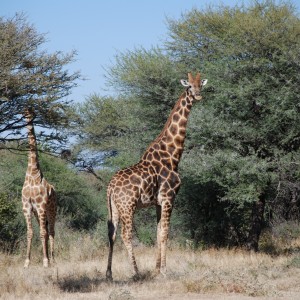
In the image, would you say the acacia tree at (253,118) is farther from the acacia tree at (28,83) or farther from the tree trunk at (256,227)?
the acacia tree at (28,83)

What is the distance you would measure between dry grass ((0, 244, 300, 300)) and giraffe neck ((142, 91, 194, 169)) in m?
2.34

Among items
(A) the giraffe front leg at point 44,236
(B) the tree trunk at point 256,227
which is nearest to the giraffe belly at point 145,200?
(A) the giraffe front leg at point 44,236

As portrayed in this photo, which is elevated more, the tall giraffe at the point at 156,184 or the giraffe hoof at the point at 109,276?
the tall giraffe at the point at 156,184

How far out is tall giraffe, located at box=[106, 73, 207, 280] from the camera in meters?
14.1

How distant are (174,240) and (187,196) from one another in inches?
52.7

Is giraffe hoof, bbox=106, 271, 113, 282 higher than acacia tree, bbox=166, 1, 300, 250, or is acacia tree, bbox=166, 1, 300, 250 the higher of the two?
acacia tree, bbox=166, 1, 300, 250

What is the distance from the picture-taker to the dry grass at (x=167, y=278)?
12188 mm

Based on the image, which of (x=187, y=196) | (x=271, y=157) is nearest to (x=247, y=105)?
(x=271, y=157)

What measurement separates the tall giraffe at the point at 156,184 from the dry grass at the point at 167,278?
781 millimetres

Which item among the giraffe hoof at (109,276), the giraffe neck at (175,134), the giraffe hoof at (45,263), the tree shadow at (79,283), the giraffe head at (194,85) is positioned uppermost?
the giraffe head at (194,85)

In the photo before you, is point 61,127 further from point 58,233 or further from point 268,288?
point 58,233

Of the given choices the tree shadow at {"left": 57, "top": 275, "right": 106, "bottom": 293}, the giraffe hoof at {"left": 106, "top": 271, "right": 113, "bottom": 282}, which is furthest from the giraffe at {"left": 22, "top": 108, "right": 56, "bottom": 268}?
the giraffe hoof at {"left": 106, "top": 271, "right": 113, "bottom": 282}

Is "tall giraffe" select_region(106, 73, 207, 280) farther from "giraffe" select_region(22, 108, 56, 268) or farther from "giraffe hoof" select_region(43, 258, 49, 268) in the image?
"giraffe" select_region(22, 108, 56, 268)

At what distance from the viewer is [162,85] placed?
20875 mm
